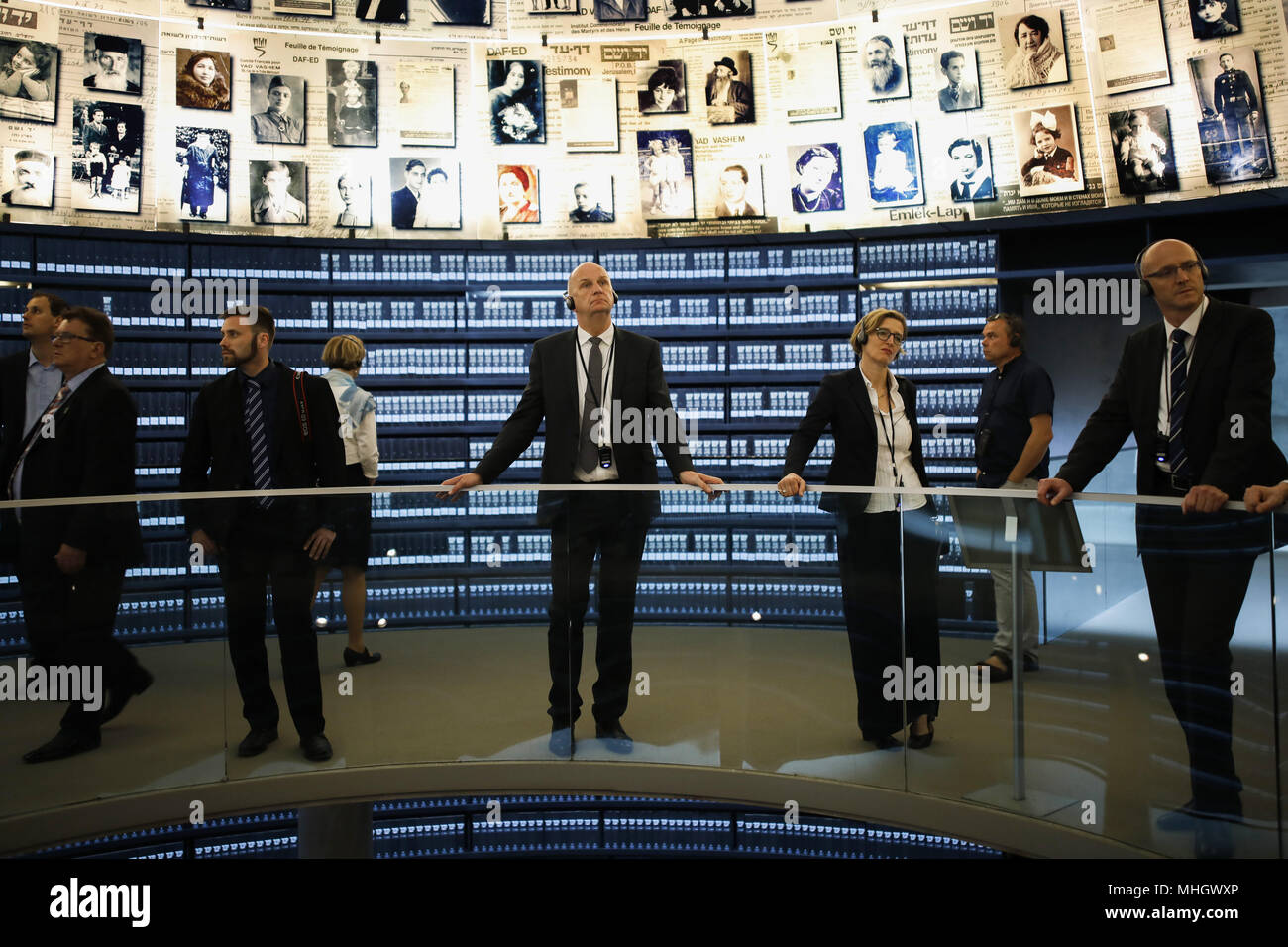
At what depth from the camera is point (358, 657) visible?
346 cm

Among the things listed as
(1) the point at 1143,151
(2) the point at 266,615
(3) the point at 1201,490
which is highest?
(1) the point at 1143,151

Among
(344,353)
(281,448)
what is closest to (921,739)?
(281,448)

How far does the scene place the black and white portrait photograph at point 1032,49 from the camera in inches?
233

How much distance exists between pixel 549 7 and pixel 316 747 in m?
5.10

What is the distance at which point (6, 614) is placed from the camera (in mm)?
3055

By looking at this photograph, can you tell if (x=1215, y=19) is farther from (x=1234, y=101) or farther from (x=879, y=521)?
(x=879, y=521)

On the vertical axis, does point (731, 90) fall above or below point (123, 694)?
→ above

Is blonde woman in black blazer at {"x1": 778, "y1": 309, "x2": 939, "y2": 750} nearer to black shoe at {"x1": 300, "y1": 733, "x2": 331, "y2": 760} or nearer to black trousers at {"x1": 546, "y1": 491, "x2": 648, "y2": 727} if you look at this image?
black trousers at {"x1": 546, "y1": 491, "x2": 648, "y2": 727}

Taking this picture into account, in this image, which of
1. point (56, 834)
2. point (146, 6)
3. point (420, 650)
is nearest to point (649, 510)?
point (420, 650)

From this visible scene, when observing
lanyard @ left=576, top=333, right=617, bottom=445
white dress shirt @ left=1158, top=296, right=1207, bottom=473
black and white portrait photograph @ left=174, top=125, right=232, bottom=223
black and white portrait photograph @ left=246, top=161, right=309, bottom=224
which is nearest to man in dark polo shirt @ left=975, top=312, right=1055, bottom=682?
white dress shirt @ left=1158, top=296, right=1207, bottom=473

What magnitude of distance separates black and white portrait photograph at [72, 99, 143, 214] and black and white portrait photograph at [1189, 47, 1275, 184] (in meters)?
6.13

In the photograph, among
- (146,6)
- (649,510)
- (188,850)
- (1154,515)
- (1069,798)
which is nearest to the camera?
(1154,515)

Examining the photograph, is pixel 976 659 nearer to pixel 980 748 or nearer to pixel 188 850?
pixel 980 748

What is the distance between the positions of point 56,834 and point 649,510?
2.15 meters
